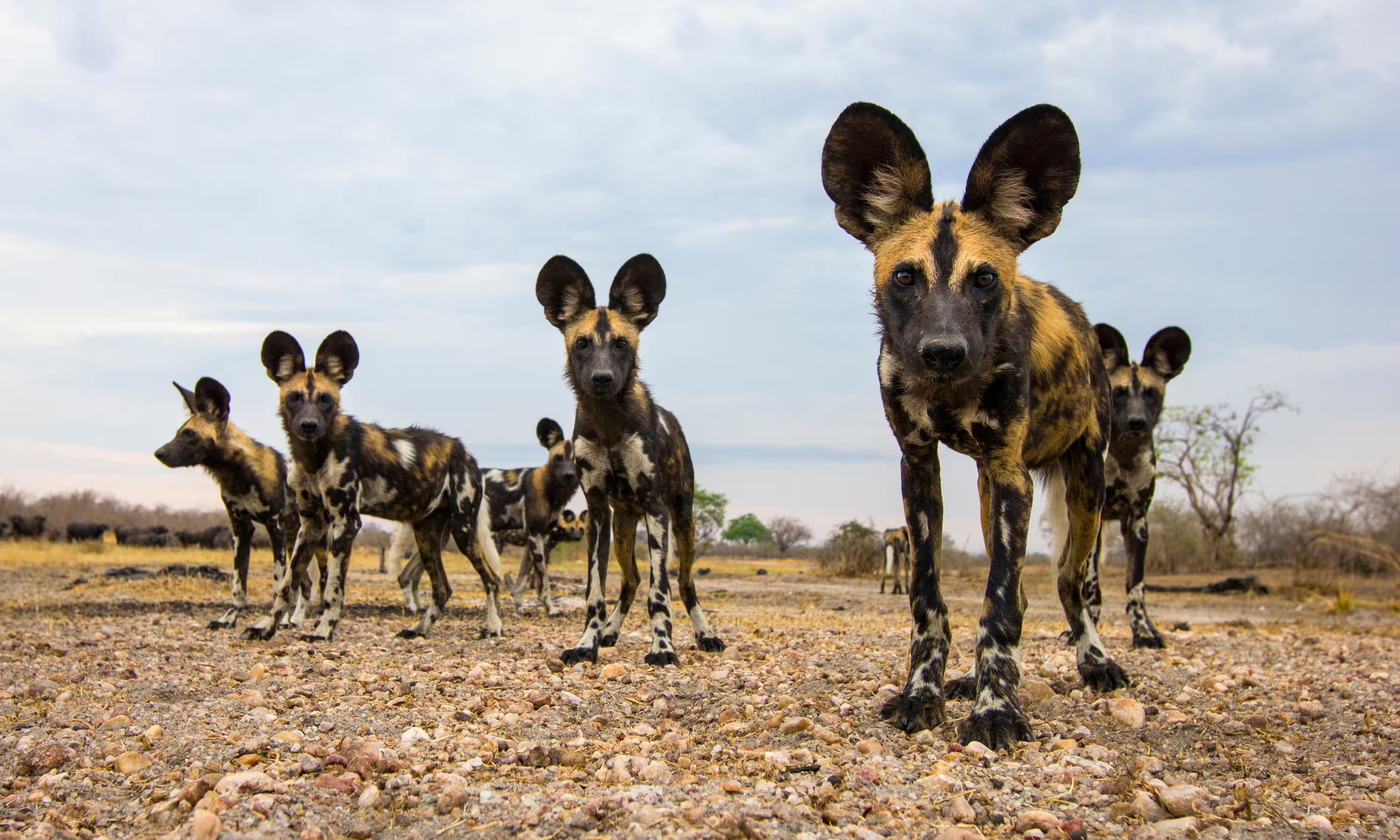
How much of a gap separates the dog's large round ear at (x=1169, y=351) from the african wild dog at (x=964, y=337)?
527cm

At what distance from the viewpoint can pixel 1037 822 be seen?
305 cm

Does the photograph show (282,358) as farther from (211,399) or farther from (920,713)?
(920,713)

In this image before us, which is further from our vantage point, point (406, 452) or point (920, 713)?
point (406, 452)

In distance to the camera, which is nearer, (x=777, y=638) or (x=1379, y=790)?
(x=1379, y=790)

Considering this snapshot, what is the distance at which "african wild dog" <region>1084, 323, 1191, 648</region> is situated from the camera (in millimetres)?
8938

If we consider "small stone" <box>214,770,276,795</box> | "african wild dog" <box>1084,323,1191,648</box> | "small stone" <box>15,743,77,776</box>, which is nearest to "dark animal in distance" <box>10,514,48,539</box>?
"small stone" <box>15,743,77,776</box>

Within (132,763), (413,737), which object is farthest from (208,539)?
(413,737)

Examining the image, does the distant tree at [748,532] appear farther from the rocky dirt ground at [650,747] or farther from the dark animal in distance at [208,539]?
the rocky dirt ground at [650,747]

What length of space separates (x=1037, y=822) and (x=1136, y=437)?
22.0ft

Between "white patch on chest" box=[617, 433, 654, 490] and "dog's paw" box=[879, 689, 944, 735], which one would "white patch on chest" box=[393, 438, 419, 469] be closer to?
"white patch on chest" box=[617, 433, 654, 490]

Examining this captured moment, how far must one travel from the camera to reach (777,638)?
848 cm

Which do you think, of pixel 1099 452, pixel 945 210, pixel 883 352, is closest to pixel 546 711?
pixel 883 352

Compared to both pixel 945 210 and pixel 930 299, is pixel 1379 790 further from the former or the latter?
pixel 945 210

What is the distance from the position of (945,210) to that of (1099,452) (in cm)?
210
